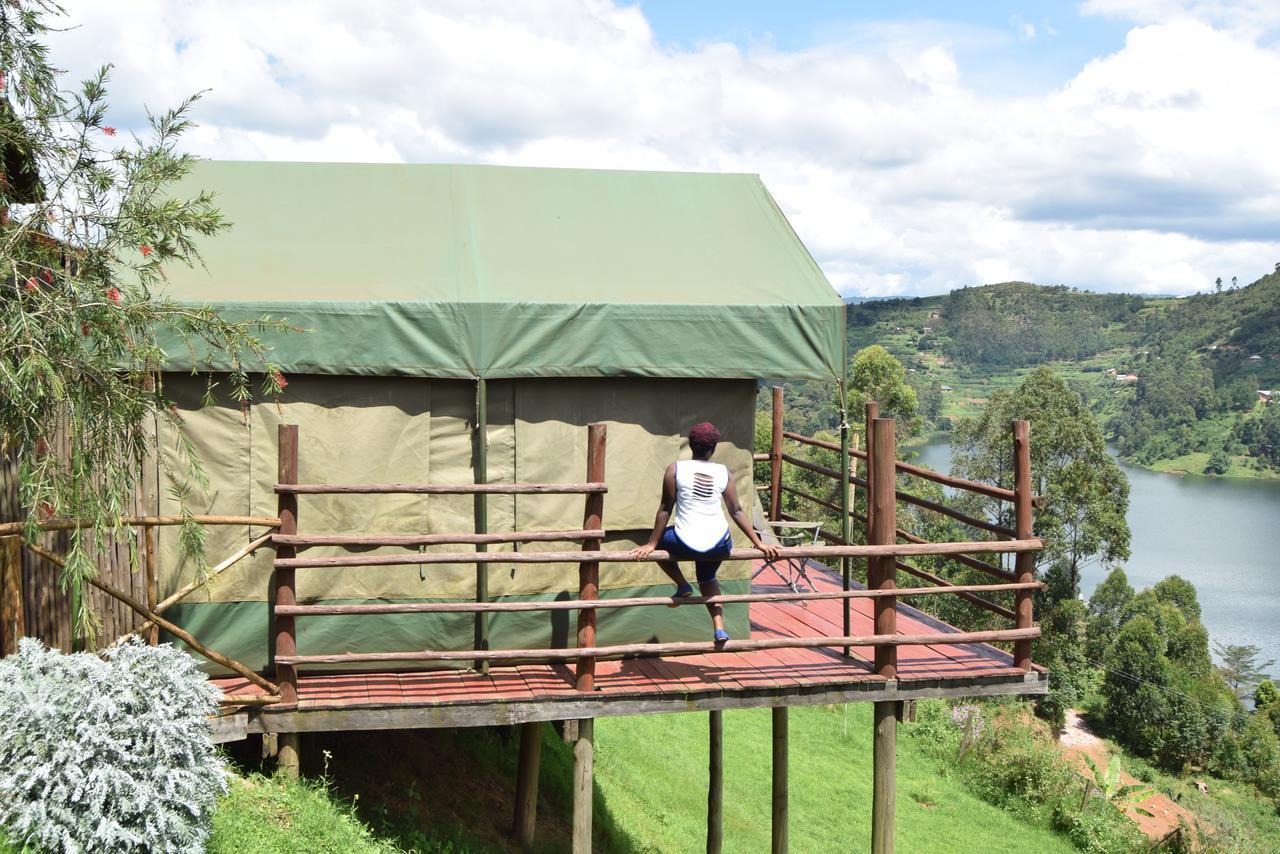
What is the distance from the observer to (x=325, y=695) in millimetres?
6324

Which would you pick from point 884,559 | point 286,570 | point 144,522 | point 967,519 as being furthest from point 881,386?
point 144,522

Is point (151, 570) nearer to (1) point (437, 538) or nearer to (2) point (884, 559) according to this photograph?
(1) point (437, 538)

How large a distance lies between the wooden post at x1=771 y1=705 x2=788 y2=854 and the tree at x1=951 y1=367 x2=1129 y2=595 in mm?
31044

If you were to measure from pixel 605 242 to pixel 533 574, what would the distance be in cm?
237

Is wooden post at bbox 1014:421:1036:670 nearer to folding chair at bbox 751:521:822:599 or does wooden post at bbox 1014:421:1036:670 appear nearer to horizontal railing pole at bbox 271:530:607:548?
folding chair at bbox 751:521:822:599

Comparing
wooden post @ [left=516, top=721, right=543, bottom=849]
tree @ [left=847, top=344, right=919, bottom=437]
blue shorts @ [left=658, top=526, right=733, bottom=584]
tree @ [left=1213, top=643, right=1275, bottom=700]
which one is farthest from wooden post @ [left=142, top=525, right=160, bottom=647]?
tree @ [left=1213, top=643, right=1275, bottom=700]

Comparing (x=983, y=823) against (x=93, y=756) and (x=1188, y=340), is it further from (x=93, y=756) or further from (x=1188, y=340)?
(x=1188, y=340)

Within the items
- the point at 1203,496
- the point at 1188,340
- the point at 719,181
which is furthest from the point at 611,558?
the point at 1188,340

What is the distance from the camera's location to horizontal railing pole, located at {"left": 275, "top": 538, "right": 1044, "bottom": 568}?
233 inches

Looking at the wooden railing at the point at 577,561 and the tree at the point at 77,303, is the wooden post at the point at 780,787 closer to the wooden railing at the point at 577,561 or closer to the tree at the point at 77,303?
the wooden railing at the point at 577,561

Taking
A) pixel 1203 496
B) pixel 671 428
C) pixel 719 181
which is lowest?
pixel 1203 496

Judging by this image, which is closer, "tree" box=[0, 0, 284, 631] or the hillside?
"tree" box=[0, 0, 284, 631]

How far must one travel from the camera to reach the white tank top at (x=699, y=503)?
636 centimetres

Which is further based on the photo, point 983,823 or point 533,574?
point 983,823
